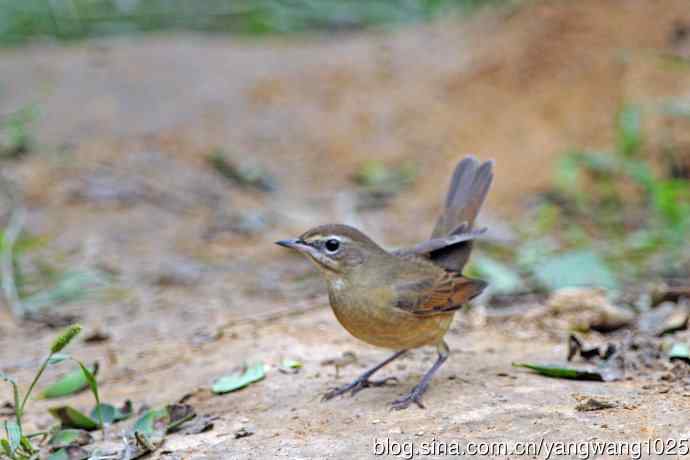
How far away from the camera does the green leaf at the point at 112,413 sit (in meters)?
4.65

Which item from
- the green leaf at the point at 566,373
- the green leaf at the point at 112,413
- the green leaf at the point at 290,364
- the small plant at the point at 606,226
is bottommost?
the small plant at the point at 606,226

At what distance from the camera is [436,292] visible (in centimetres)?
496

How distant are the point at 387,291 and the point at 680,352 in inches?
62.2

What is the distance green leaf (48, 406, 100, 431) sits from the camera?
14.7ft

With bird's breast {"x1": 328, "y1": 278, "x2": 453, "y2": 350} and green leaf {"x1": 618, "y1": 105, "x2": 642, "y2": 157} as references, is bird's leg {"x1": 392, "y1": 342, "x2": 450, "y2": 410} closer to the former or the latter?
bird's breast {"x1": 328, "y1": 278, "x2": 453, "y2": 350}

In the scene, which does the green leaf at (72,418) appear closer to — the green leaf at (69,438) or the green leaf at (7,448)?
the green leaf at (69,438)

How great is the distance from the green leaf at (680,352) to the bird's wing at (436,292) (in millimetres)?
1069

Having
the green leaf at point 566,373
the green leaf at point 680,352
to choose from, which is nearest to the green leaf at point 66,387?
the green leaf at point 566,373

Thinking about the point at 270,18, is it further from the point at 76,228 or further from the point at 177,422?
the point at 177,422

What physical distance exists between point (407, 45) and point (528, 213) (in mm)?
3619

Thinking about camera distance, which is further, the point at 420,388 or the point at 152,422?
the point at 420,388

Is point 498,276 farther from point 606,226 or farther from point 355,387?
point 355,387

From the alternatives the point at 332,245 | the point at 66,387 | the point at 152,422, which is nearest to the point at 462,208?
the point at 332,245

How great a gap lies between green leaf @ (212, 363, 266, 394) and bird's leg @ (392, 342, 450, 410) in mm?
847
